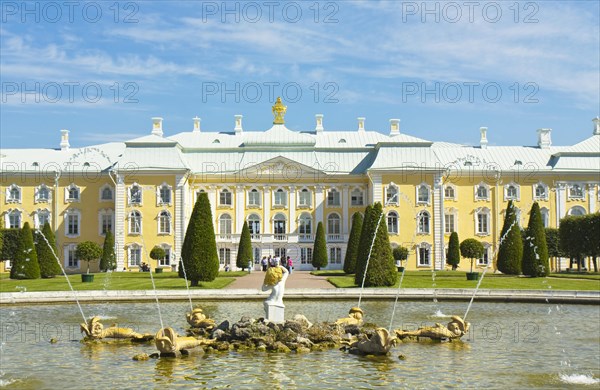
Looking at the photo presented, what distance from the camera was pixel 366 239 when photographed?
2891 cm

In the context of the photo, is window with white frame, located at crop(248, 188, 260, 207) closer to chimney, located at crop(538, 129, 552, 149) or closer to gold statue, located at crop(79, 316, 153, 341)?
chimney, located at crop(538, 129, 552, 149)

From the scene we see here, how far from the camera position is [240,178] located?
52.0 meters

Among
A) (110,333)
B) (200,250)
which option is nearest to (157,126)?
(200,250)

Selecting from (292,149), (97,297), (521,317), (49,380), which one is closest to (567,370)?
(521,317)

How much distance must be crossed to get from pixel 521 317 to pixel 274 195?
33.7m

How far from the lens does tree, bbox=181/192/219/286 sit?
2906 centimetres

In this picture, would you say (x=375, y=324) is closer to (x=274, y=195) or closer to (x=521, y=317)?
(x=521, y=317)

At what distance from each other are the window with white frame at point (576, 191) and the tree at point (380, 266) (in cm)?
2782

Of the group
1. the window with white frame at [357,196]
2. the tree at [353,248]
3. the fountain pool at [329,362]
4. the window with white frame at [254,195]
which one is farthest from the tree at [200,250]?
the window with white frame at [357,196]

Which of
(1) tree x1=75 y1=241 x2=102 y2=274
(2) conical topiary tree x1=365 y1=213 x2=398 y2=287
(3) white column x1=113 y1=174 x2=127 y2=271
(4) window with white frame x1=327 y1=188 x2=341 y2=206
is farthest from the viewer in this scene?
(4) window with white frame x1=327 y1=188 x2=341 y2=206

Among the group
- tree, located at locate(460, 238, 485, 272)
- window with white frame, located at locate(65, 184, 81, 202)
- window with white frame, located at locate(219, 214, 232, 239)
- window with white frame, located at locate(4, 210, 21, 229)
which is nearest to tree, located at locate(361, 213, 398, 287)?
tree, located at locate(460, 238, 485, 272)

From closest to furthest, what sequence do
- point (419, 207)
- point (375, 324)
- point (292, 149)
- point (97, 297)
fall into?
point (375, 324), point (97, 297), point (419, 207), point (292, 149)

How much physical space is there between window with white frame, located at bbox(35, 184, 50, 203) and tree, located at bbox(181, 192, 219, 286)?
83.8 feet

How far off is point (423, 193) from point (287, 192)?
29.3ft
